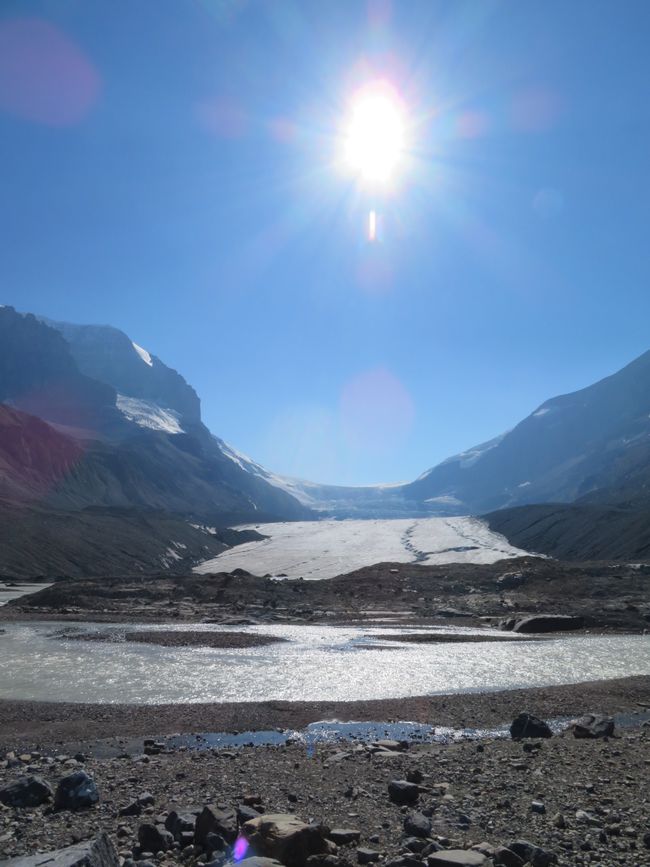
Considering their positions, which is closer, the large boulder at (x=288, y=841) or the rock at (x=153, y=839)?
the large boulder at (x=288, y=841)

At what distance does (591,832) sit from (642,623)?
44444mm

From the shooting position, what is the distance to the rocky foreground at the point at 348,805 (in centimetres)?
911

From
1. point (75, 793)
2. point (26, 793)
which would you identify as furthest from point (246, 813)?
point (26, 793)

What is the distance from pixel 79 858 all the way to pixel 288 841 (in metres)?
2.67

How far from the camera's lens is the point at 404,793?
1186 centimetres

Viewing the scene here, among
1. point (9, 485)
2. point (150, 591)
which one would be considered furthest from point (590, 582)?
point (9, 485)

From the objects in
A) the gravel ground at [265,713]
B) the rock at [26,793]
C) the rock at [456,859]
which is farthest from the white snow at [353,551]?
the rock at [456,859]

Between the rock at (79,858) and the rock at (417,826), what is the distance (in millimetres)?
4509

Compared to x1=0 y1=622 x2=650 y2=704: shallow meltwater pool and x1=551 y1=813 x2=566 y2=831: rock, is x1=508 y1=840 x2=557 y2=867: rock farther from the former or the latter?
Answer: x1=0 y1=622 x2=650 y2=704: shallow meltwater pool

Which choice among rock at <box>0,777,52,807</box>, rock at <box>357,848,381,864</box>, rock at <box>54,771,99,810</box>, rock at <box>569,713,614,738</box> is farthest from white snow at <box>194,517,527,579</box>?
rock at <box>357,848,381,864</box>

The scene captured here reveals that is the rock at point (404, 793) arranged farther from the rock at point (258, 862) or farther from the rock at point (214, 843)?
the rock at point (258, 862)

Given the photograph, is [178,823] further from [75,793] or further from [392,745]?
[392,745]

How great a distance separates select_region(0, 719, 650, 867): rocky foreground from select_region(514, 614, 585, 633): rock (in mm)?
32968

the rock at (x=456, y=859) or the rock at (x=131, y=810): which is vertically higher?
the rock at (x=456, y=859)
